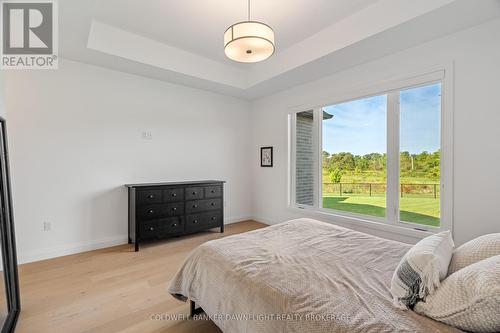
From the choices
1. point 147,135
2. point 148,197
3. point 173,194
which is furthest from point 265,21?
point 148,197

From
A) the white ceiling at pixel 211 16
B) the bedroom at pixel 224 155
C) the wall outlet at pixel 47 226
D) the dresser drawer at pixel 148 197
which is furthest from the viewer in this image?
the dresser drawer at pixel 148 197

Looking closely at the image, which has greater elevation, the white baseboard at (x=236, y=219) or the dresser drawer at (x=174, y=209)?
the dresser drawer at (x=174, y=209)

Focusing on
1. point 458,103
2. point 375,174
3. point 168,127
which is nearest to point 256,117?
point 168,127

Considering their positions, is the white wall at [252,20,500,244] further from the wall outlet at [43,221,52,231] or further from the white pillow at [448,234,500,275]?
the wall outlet at [43,221,52,231]

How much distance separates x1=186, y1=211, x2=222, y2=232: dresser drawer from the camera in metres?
3.88

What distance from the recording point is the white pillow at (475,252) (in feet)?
3.99

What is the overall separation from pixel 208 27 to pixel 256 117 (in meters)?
2.30

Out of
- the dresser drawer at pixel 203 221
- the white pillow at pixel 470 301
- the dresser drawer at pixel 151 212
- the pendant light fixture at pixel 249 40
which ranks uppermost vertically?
the pendant light fixture at pixel 249 40

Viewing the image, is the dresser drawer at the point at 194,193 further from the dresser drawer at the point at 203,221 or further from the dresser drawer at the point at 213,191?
the dresser drawer at the point at 203,221

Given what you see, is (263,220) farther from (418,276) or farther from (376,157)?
(418,276)

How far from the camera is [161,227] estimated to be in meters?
3.57

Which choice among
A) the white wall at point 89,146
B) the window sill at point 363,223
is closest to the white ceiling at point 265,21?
the white wall at point 89,146

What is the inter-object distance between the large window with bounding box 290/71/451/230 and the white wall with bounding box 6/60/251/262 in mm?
1916

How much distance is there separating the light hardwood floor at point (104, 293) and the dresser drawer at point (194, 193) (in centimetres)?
83
